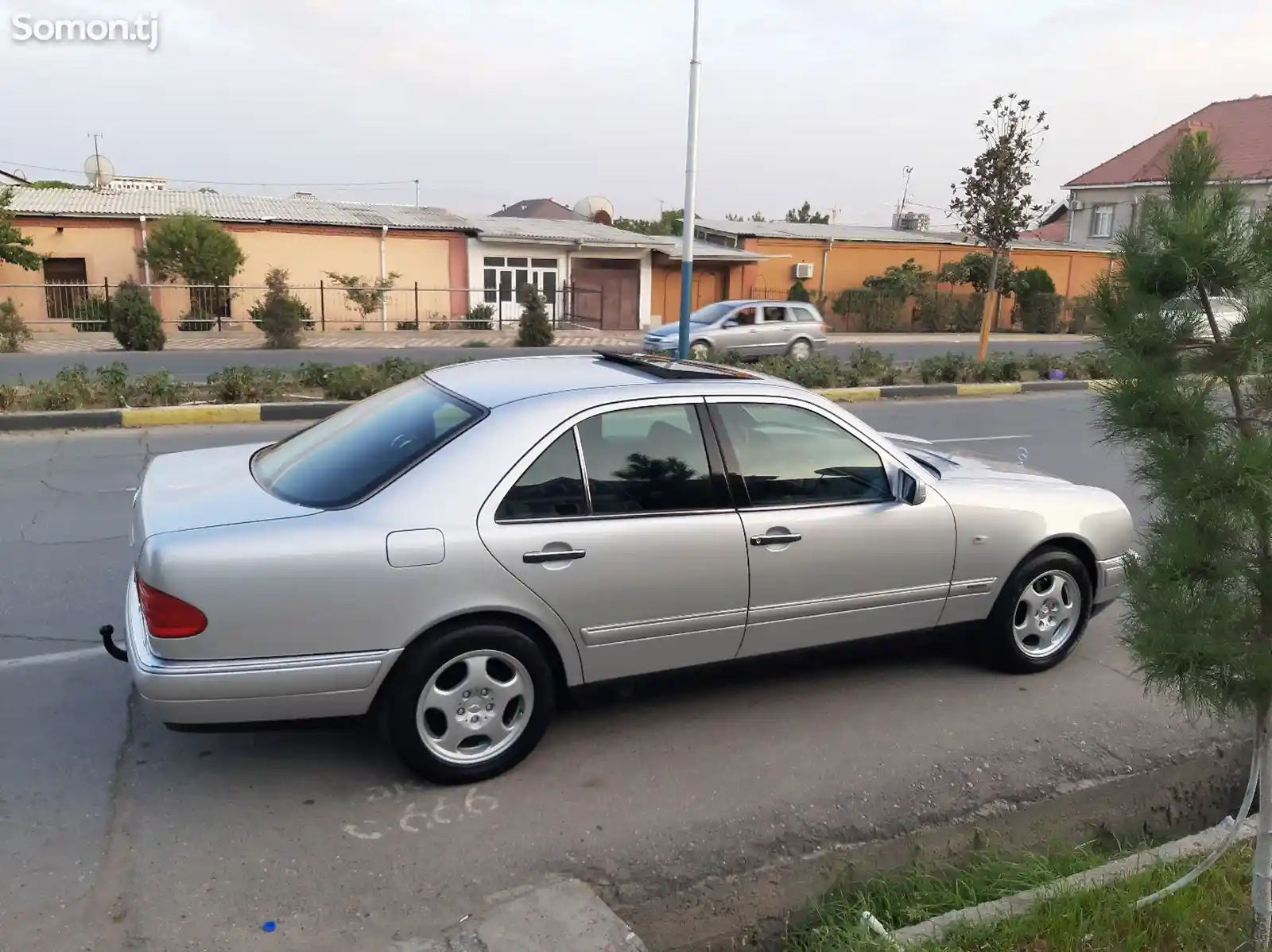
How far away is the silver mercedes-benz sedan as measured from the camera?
3.33 meters

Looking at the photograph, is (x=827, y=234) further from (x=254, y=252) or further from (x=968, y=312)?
(x=254, y=252)

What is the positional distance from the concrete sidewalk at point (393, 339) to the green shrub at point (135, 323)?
65 centimetres

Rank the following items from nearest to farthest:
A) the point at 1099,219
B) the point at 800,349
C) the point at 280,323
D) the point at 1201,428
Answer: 1. the point at 1201,428
2. the point at 800,349
3. the point at 280,323
4. the point at 1099,219

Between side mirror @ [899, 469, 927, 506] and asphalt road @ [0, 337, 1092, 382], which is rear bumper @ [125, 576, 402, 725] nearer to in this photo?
side mirror @ [899, 469, 927, 506]

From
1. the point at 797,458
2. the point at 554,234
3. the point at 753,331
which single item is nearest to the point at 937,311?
the point at 554,234

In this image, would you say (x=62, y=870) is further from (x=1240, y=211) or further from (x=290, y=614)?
(x=1240, y=211)

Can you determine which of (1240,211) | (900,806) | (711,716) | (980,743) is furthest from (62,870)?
(1240,211)

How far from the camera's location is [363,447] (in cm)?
400

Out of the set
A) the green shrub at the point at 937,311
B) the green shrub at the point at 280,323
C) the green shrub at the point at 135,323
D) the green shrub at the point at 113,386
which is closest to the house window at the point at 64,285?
the green shrub at the point at 135,323

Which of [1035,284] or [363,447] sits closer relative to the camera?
[363,447]

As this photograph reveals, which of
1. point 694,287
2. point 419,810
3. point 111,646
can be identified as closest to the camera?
point 419,810

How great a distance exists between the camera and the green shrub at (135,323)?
2352 centimetres

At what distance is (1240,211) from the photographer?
2.62 metres

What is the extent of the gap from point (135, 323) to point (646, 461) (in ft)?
76.3
